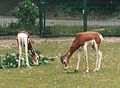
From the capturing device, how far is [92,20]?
23984 mm

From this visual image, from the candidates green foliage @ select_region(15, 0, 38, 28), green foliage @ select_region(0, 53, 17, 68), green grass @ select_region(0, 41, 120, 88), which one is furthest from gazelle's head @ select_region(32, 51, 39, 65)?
green foliage @ select_region(15, 0, 38, 28)

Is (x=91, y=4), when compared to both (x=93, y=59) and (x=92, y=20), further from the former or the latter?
(x=93, y=59)

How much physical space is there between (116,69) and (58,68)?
5.09 ft

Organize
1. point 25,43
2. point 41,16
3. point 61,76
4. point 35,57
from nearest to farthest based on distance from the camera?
point 61,76
point 25,43
point 35,57
point 41,16

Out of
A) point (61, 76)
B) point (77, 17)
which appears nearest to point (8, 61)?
point (61, 76)

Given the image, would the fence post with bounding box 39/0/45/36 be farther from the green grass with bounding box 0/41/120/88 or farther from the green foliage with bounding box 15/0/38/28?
the green grass with bounding box 0/41/120/88

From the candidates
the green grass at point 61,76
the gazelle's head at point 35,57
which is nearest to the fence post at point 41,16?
the green grass at point 61,76

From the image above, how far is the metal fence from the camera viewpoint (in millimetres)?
21938

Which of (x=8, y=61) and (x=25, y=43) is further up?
(x=25, y=43)

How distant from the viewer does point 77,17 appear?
25.2 metres

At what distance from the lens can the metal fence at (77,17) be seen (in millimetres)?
21938

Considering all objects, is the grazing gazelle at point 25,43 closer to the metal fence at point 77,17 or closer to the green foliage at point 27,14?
the metal fence at point 77,17

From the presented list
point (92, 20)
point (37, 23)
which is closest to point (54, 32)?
point (37, 23)

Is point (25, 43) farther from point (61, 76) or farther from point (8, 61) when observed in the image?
point (61, 76)
